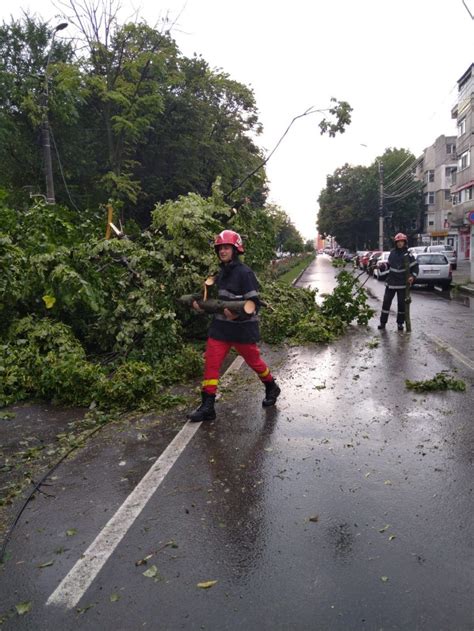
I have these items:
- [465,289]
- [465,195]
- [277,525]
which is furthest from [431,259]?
[465,195]

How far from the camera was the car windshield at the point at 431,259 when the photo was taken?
71.5 ft

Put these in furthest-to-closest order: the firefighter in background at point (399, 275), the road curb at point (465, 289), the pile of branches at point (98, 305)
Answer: the road curb at point (465, 289) < the firefighter in background at point (399, 275) < the pile of branches at point (98, 305)

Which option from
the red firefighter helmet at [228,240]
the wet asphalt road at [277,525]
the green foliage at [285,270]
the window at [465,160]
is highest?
the window at [465,160]

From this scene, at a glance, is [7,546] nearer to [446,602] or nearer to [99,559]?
[99,559]

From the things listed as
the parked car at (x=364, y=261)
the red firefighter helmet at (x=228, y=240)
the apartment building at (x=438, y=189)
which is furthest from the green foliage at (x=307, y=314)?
the apartment building at (x=438, y=189)

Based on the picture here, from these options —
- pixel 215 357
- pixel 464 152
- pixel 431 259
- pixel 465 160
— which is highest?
pixel 464 152

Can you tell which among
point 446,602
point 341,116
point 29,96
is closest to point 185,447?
point 446,602

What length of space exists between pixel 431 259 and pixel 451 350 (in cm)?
1415

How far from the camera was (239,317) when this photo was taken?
18.3 ft

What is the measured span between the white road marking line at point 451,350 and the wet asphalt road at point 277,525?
2.14 m

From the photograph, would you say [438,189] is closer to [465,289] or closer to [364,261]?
[364,261]

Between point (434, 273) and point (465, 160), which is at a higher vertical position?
point (465, 160)

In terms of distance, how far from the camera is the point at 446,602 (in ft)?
8.84

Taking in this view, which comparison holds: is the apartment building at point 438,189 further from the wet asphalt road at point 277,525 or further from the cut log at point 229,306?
the wet asphalt road at point 277,525
